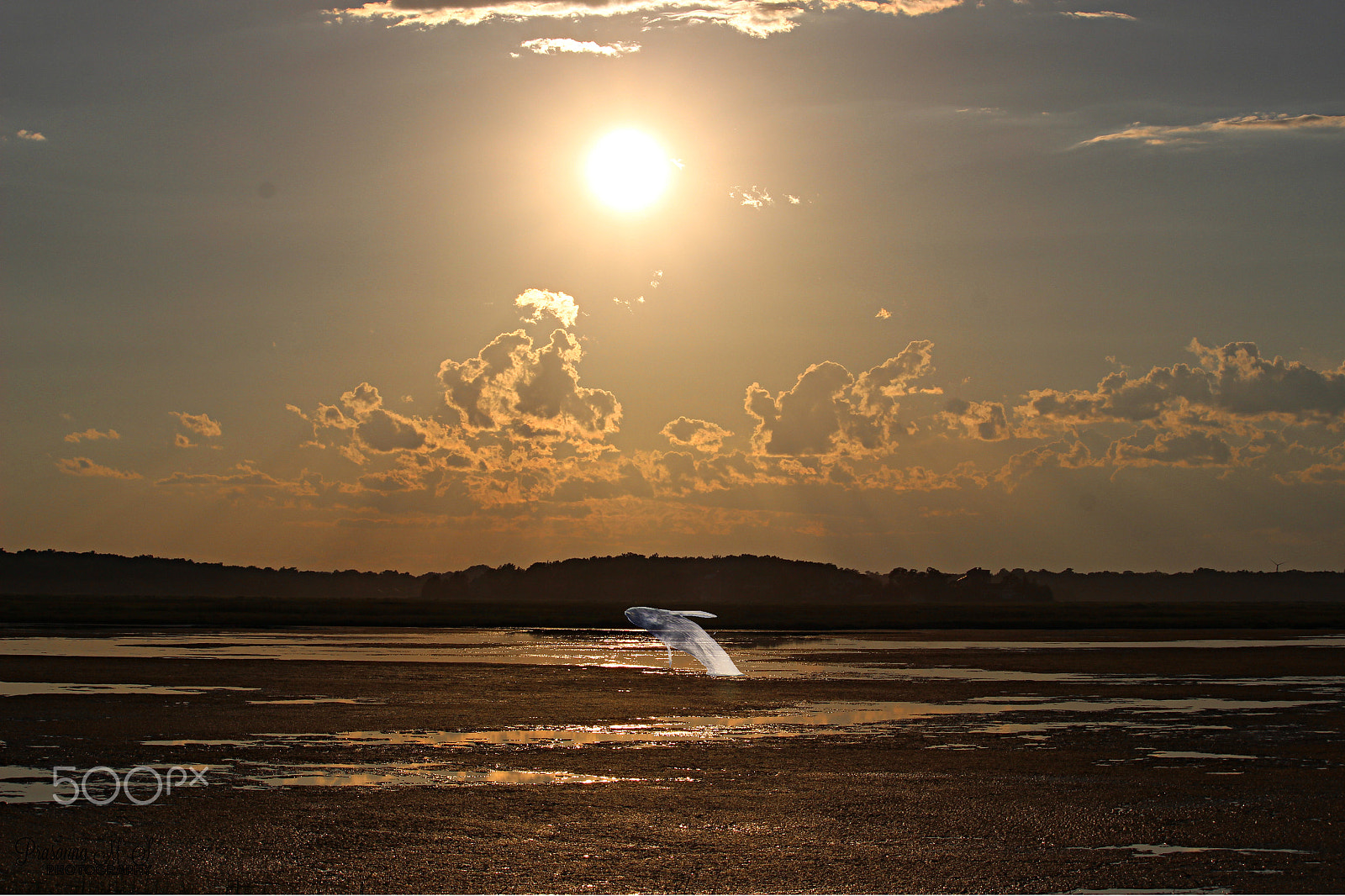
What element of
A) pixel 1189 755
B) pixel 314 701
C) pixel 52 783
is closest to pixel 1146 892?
pixel 1189 755

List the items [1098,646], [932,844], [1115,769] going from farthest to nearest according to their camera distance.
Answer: [1098,646]
[1115,769]
[932,844]

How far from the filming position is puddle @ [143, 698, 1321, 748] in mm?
25484

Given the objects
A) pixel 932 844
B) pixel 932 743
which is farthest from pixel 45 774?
pixel 932 743

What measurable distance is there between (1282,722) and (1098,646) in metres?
44.1

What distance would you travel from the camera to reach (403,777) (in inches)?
821

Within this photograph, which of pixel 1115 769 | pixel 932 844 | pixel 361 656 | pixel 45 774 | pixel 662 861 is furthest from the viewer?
pixel 361 656

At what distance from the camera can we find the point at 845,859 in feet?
49.0

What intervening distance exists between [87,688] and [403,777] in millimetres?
20797

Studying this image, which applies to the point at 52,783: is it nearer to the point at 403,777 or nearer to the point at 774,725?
the point at 403,777

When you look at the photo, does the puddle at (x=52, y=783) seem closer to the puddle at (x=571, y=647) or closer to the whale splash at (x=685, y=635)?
the whale splash at (x=685, y=635)

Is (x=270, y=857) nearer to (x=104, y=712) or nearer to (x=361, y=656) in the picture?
(x=104, y=712)

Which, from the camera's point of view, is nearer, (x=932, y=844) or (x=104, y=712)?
(x=932, y=844)

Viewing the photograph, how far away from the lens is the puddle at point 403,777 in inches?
796

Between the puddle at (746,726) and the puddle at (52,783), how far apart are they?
125 inches
